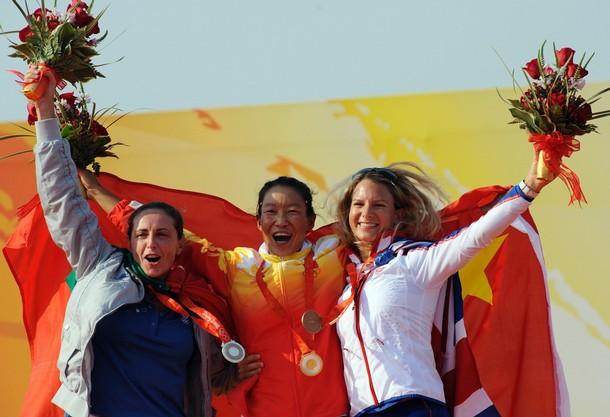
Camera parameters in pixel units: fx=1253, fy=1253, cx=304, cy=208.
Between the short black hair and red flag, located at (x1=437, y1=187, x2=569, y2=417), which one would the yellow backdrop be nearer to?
red flag, located at (x1=437, y1=187, x2=569, y2=417)

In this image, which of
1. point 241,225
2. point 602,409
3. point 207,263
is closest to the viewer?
point 207,263

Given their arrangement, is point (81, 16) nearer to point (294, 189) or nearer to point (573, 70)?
point (294, 189)

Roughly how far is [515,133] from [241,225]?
2.36m

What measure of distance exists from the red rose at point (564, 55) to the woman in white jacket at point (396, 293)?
0.49 m

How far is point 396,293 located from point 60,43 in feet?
5.53

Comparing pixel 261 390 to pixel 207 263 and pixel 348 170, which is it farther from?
pixel 348 170

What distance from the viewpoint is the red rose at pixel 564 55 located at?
4.96 metres

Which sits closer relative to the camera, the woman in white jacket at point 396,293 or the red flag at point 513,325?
the woman in white jacket at point 396,293

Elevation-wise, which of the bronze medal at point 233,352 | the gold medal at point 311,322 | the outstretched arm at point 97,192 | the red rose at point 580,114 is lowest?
the bronze medal at point 233,352

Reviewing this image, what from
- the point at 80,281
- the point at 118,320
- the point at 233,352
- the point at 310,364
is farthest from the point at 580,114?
the point at 80,281

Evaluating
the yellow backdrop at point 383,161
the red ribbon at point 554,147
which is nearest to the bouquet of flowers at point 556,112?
the red ribbon at point 554,147

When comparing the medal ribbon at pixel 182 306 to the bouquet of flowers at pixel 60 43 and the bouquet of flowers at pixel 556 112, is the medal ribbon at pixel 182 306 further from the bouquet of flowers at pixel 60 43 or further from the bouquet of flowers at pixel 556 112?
the bouquet of flowers at pixel 556 112

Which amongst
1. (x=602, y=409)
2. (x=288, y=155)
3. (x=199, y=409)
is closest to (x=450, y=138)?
(x=288, y=155)

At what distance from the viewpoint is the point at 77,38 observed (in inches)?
201
